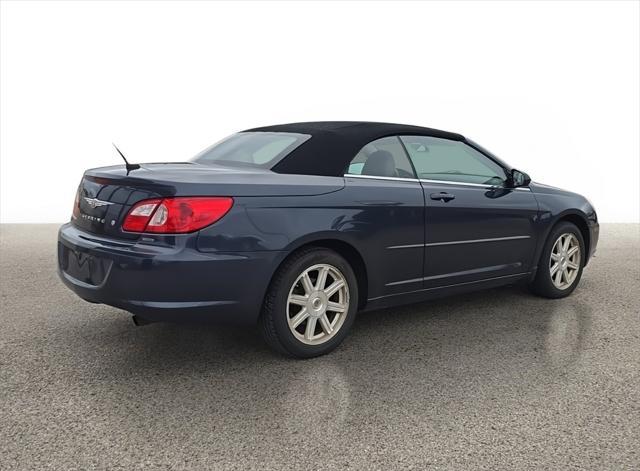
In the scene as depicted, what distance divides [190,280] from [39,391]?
102 centimetres

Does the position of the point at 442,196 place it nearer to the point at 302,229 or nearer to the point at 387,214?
the point at 387,214

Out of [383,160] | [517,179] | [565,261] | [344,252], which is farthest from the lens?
[565,261]

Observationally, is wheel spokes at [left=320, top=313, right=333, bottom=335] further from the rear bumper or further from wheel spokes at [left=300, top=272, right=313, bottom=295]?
the rear bumper

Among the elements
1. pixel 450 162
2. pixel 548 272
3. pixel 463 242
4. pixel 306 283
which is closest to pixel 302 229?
pixel 306 283

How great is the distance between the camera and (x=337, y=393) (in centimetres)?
339

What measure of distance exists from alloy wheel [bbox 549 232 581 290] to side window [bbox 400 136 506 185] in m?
0.96

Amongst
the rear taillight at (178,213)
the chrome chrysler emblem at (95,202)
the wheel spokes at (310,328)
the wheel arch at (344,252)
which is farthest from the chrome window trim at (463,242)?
the chrome chrysler emblem at (95,202)

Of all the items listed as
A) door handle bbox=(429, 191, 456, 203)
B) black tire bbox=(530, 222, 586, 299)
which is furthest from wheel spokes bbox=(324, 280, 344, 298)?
black tire bbox=(530, 222, 586, 299)

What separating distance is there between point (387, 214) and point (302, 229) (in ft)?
2.35

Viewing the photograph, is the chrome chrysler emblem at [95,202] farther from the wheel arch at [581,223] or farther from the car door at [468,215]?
the wheel arch at [581,223]

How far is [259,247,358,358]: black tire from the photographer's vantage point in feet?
12.3

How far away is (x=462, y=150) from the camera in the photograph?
5.05 metres

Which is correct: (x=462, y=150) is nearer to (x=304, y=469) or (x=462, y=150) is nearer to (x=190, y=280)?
(x=190, y=280)

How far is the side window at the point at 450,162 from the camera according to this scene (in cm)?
461
